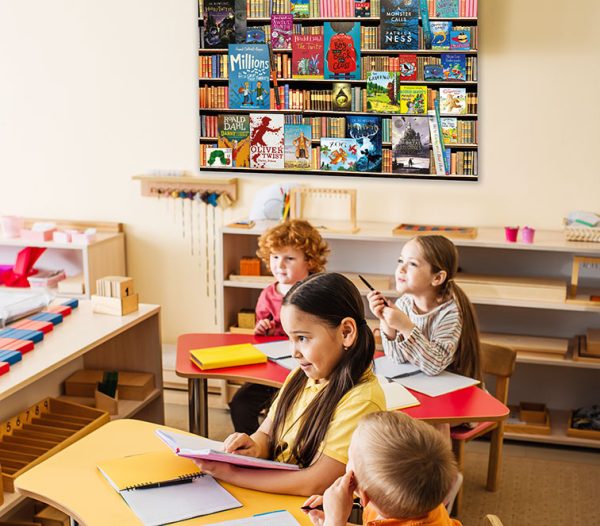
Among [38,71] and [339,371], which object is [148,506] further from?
[38,71]

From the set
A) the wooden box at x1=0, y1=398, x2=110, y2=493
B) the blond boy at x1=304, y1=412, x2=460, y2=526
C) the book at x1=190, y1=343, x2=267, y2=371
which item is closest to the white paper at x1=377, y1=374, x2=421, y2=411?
the book at x1=190, y1=343, x2=267, y2=371

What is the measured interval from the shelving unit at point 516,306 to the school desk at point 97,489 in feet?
6.13

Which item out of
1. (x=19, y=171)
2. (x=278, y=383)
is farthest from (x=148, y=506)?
(x=19, y=171)

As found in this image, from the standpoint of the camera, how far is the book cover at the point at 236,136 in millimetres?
4324

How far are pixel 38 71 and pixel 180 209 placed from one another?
3.68 ft

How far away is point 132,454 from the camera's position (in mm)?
2162

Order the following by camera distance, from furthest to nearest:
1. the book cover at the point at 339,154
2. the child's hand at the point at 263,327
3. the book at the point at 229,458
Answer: the book cover at the point at 339,154, the child's hand at the point at 263,327, the book at the point at 229,458

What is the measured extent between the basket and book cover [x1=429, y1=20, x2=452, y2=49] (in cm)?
104

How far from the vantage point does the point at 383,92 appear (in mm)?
4059

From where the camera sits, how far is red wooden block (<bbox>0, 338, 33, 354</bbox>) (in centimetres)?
275

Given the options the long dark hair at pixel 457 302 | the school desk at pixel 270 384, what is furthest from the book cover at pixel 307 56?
the school desk at pixel 270 384

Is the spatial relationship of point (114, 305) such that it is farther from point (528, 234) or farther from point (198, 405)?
point (528, 234)

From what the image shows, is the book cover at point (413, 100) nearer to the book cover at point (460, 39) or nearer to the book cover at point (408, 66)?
the book cover at point (408, 66)

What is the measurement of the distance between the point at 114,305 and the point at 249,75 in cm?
158
